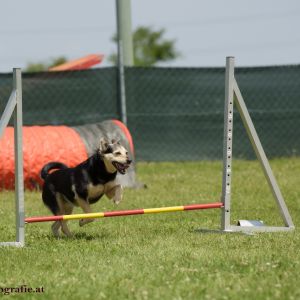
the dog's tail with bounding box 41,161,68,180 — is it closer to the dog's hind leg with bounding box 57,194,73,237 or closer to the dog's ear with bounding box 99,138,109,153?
the dog's hind leg with bounding box 57,194,73,237

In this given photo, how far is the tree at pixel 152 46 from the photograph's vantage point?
64125 millimetres

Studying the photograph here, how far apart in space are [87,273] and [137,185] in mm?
6363

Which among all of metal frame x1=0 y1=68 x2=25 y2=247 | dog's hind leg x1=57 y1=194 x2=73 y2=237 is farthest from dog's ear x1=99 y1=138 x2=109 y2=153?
metal frame x1=0 y1=68 x2=25 y2=247

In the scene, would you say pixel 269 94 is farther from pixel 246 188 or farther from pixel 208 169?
pixel 246 188

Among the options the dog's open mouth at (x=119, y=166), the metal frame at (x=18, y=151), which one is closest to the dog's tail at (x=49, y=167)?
the dog's open mouth at (x=119, y=166)

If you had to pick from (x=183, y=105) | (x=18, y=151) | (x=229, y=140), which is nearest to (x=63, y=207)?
(x=18, y=151)

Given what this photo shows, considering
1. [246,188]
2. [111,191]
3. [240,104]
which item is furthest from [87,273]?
[246,188]

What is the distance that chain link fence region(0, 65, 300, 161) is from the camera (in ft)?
47.3

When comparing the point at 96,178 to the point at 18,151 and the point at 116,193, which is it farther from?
the point at 18,151

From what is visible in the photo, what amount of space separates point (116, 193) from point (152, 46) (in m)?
58.2

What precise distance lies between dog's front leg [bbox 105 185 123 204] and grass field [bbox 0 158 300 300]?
0.32m

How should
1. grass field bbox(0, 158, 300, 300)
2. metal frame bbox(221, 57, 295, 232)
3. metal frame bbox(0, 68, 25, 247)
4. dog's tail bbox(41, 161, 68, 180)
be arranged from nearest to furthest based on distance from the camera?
grass field bbox(0, 158, 300, 300) → metal frame bbox(0, 68, 25, 247) → metal frame bbox(221, 57, 295, 232) → dog's tail bbox(41, 161, 68, 180)

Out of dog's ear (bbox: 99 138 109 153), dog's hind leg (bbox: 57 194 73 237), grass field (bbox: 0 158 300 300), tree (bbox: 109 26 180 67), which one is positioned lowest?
grass field (bbox: 0 158 300 300)

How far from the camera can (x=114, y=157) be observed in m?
7.28
